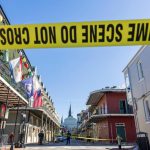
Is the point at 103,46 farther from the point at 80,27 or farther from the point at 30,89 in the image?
the point at 30,89

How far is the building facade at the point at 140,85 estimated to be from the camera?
15.9m

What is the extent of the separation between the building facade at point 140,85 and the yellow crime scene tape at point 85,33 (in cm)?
1216

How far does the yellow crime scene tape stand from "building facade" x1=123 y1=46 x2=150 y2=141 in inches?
479

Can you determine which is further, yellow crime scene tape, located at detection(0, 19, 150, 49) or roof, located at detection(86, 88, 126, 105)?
roof, located at detection(86, 88, 126, 105)

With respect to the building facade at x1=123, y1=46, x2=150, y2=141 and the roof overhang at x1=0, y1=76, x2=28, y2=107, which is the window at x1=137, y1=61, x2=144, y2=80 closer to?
the building facade at x1=123, y1=46, x2=150, y2=141

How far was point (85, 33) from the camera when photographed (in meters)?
3.95

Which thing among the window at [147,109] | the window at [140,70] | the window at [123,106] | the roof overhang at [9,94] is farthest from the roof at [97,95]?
the roof overhang at [9,94]

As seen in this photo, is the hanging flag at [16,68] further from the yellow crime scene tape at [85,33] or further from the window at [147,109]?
the yellow crime scene tape at [85,33]

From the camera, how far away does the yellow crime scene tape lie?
3.91 m

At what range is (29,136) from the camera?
99.4ft

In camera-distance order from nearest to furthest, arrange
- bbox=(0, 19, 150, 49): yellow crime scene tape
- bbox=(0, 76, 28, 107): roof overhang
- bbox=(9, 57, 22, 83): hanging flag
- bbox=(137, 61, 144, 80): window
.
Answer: bbox=(0, 19, 150, 49): yellow crime scene tape, bbox=(0, 76, 28, 107): roof overhang, bbox=(9, 57, 22, 83): hanging flag, bbox=(137, 61, 144, 80): window

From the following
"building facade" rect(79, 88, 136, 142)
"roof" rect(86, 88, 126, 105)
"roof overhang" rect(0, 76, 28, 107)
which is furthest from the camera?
"roof" rect(86, 88, 126, 105)

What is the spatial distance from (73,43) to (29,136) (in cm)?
2833

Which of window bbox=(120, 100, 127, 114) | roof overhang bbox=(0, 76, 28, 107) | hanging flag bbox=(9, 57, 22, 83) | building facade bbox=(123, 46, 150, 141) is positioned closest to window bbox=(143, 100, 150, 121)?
building facade bbox=(123, 46, 150, 141)
